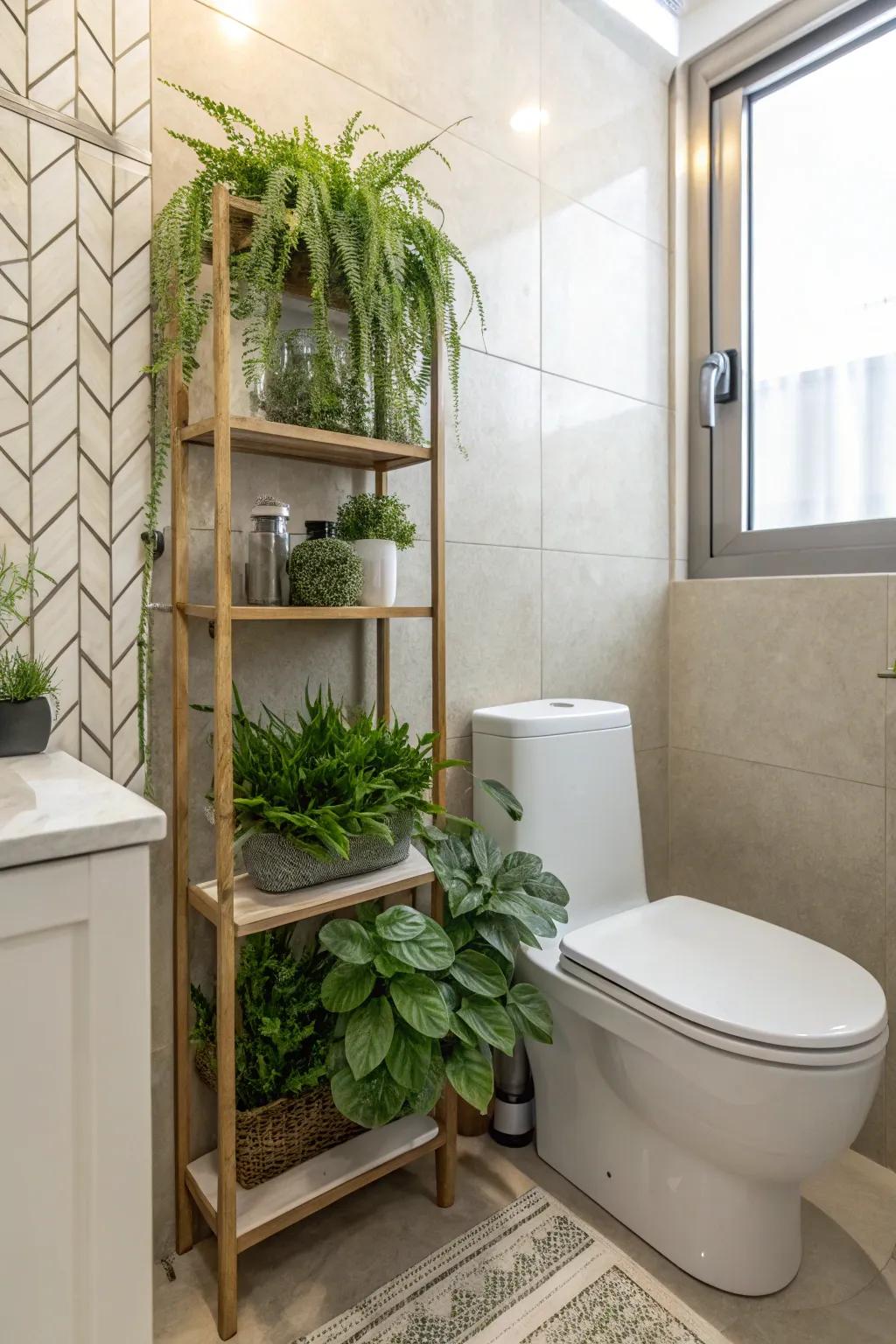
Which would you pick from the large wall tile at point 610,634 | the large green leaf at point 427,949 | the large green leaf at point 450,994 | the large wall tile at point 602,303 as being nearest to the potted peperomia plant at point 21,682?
the large green leaf at point 427,949

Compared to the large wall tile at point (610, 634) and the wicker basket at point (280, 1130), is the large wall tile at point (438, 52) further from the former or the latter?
the wicker basket at point (280, 1130)

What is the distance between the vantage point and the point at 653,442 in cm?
192

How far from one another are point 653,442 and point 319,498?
3.21 ft

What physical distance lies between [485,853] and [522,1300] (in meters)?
0.63

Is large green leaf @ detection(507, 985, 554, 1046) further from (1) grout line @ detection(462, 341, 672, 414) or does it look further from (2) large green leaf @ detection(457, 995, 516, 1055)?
(1) grout line @ detection(462, 341, 672, 414)

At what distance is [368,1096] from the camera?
106cm

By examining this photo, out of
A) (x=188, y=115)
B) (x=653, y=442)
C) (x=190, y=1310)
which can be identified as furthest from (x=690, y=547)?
(x=190, y=1310)

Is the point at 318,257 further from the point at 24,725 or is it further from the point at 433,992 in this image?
the point at 433,992

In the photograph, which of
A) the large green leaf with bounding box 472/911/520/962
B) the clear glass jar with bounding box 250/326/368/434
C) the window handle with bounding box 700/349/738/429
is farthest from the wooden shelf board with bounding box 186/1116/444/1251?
the window handle with bounding box 700/349/738/429

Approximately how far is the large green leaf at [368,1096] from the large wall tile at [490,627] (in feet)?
2.09

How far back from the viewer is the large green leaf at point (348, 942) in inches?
41.9

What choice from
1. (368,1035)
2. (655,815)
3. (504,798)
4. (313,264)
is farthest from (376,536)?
(655,815)

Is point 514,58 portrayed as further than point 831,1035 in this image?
Yes

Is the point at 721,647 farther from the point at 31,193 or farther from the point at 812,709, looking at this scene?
the point at 31,193
